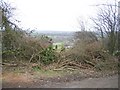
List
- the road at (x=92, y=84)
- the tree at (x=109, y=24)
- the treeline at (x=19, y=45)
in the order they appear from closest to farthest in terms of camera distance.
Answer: the road at (x=92, y=84)
the treeline at (x=19, y=45)
the tree at (x=109, y=24)

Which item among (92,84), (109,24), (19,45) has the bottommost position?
(92,84)

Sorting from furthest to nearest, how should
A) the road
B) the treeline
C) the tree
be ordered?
the tree, the treeline, the road

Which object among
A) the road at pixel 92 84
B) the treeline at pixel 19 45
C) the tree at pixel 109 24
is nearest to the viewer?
the road at pixel 92 84

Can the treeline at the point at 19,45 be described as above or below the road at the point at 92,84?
above

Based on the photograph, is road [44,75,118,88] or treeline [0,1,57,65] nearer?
road [44,75,118,88]

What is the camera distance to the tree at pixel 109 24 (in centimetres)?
929

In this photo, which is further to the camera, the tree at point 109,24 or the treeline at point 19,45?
the tree at point 109,24

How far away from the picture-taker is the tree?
9.29 m

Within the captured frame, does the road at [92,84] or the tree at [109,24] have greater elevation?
the tree at [109,24]

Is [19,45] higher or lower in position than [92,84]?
higher

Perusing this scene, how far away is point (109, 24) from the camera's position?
948cm

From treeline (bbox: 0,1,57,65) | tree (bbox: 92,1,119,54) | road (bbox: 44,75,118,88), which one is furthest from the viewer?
tree (bbox: 92,1,119,54)

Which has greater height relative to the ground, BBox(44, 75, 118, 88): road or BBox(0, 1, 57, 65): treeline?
BBox(0, 1, 57, 65): treeline

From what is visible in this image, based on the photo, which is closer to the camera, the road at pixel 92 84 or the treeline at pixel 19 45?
the road at pixel 92 84
